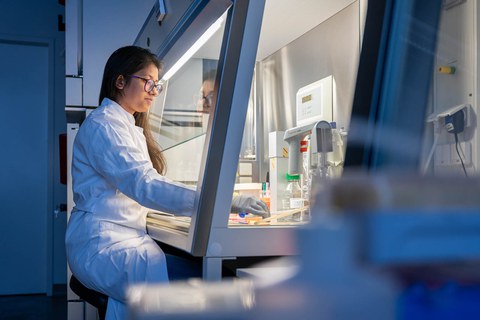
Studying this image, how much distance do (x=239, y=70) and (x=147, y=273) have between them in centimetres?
71

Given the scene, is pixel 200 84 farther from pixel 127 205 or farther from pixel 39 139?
pixel 39 139

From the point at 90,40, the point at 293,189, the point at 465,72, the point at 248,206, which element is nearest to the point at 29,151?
the point at 90,40

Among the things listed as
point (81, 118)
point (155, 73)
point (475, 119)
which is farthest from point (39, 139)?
point (475, 119)

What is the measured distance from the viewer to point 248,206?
5.19 ft

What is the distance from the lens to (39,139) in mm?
5234

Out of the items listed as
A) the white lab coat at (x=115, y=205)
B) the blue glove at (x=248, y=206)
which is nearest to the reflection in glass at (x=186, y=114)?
the white lab coat at (x=115, y=205)

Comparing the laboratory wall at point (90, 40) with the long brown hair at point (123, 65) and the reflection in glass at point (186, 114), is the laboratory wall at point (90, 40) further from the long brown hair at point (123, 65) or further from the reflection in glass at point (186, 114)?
the long brown hair at point (123, 65)

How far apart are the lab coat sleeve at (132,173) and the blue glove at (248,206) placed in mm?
135

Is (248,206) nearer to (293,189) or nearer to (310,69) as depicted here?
(293,189)

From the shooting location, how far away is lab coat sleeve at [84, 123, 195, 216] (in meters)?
1.64

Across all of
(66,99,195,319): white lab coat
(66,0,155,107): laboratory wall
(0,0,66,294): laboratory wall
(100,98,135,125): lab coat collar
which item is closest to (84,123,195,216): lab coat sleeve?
(66,99,195,319): white lab coat

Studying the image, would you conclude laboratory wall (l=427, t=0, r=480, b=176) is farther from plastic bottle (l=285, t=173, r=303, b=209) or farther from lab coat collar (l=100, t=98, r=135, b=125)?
lab coat collar (l=100, t=98, r=135, b=125)

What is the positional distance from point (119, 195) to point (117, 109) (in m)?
0.34

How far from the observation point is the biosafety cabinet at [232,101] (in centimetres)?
148
